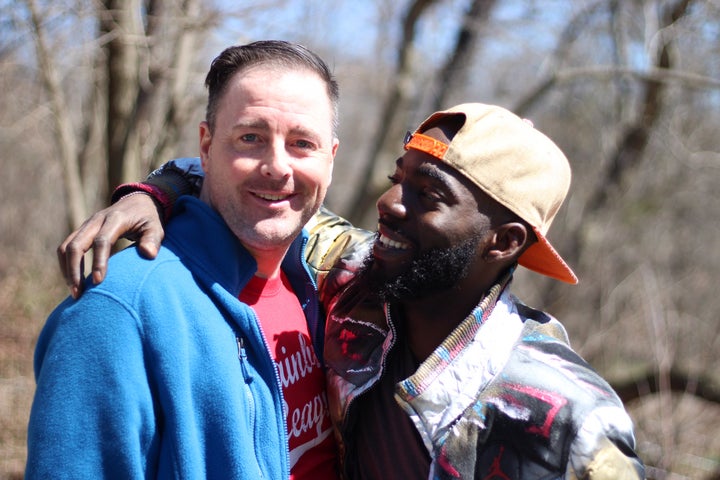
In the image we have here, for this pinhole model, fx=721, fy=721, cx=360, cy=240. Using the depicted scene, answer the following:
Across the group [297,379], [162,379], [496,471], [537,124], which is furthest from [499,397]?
[537,124]

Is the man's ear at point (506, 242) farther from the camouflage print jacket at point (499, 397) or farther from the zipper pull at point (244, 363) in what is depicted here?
the zipper pull at point (244, 363)

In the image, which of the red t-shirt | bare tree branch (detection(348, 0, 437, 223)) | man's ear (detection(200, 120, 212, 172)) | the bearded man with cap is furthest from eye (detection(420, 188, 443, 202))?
bare tree branch (detection(348, 0, 437, 223))

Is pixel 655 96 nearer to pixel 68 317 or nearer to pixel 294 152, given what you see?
pixel 294 152

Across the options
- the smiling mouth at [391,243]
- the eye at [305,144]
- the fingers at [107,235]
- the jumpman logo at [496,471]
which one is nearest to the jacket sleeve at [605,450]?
the jumpman logo at [496,471]

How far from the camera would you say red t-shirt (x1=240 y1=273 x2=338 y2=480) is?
7.20 feet

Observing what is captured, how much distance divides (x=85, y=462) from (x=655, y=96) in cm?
709

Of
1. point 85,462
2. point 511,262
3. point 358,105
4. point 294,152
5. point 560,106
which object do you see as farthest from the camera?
point 358,105

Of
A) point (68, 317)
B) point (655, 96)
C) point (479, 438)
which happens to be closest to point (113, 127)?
point (68, 317)

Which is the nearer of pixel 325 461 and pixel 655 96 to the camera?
pixel 325 461

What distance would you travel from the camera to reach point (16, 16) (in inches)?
166

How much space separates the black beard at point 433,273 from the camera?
2.23 metres

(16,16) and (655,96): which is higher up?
(16,16)

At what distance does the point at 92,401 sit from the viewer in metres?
1.71

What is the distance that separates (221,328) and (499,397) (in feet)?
2.57
